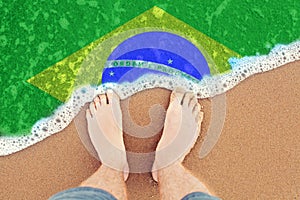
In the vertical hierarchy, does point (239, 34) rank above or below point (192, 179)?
above

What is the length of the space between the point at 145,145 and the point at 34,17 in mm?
640

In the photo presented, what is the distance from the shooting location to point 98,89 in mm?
1841

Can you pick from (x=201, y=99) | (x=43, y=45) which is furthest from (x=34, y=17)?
(x=201, y=99)

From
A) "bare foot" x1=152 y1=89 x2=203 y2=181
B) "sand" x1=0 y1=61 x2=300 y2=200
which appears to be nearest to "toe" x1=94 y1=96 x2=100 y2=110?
"sand" x1=0 y1=61 x2=300 y2=200

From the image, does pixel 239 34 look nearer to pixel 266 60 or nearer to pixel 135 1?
pixel 266 60

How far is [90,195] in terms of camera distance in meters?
1.60

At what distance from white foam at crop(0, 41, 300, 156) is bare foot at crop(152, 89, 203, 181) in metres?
0.05

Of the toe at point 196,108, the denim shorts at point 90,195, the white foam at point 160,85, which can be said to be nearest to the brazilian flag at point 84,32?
the white foam at point 160,85

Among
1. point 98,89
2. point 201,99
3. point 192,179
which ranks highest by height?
point 98,89

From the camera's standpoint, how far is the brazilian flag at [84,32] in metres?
1.83

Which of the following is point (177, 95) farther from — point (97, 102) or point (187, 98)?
point (97, 102)

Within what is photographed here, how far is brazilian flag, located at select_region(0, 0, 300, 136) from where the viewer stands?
183 centimetres

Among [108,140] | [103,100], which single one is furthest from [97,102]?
[108,140]

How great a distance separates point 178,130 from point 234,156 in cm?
23
